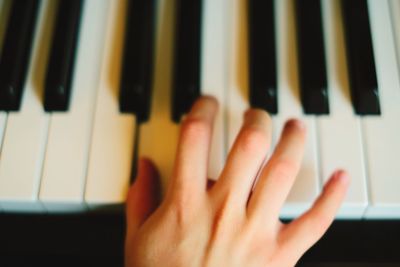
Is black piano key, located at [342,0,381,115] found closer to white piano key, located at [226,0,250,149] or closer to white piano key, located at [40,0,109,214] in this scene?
white piano key, located at [226,0,250,149]

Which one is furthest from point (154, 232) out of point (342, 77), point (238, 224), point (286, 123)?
point (342, 77)

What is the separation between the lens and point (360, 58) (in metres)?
0.79

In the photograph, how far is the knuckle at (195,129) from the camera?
0.69 m

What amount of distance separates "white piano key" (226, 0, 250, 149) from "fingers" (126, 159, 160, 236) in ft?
0.47

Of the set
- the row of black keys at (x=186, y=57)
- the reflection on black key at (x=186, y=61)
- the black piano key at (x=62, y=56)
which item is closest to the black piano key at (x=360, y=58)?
the row of black keys at (x=186, y=57)

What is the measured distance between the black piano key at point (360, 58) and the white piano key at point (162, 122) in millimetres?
314

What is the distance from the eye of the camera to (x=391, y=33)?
840mm

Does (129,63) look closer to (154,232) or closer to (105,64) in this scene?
(105,64)

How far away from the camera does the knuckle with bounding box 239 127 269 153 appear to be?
678 millimetres

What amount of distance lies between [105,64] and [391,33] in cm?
52

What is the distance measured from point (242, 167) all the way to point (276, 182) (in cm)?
5

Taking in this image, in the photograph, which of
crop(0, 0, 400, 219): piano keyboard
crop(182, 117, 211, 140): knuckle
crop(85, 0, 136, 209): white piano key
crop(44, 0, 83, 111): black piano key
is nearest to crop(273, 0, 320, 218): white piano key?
crop(0, 0, 400, 219): piano keyboard

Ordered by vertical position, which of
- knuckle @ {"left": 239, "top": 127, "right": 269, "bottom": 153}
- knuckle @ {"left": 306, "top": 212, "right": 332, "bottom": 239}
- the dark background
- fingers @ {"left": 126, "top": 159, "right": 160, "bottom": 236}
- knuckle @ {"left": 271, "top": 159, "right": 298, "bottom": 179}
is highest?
knuckle @ {"left": 239, "top": 127, "right": 269, "bottom": 153}

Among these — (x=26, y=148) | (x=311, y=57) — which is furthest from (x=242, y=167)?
(x=26, y=148)
